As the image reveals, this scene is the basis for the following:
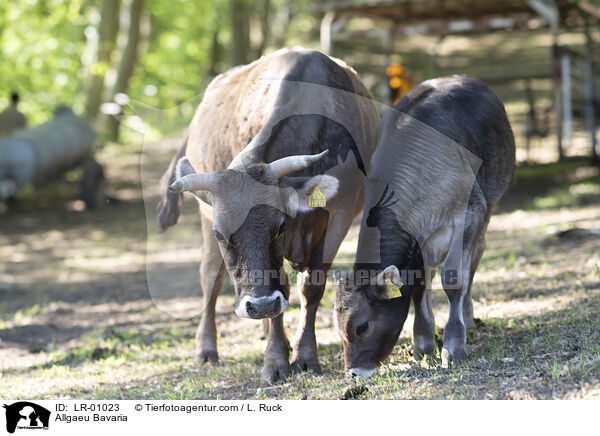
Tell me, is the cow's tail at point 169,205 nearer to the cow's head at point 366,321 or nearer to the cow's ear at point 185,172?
the cow's ear at point 185,172

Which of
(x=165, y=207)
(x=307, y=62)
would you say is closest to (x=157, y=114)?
(x=165, y=207)

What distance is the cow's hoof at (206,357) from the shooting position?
20.8ft

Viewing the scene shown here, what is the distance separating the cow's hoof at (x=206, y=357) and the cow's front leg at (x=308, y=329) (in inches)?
35.8

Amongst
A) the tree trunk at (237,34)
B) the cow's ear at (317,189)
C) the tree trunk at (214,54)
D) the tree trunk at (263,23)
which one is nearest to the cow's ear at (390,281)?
the cow's ear at (317,189)

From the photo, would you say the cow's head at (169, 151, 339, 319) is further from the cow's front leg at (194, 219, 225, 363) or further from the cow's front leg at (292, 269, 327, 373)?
the cow's front leg at (194, 219, 225, 363)

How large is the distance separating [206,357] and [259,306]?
1.68 m

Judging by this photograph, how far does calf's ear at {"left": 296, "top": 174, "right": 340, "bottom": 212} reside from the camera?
521cm

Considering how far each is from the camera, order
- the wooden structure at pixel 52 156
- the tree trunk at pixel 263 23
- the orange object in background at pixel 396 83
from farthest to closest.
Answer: the tree trunk at pixel 263 23 → the orange object in background at pixel 396 83 → the wooden structure at pixel 52 156
